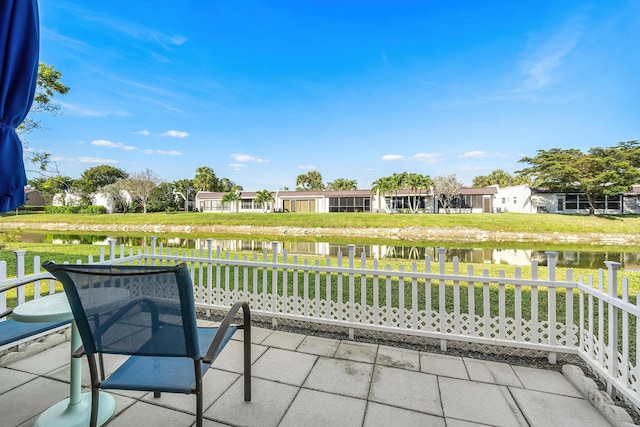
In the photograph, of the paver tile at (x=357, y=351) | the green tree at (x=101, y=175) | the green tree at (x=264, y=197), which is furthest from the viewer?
the green tree at (x=101, y=175)

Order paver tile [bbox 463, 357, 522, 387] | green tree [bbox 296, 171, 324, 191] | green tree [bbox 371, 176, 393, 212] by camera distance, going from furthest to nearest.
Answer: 1. green tree [bbox 296, 171, 324, 191]
2. green tree [bbox 371, 176, 393, 212]
3. paver tile [bbox 463, 357, 522, 387]

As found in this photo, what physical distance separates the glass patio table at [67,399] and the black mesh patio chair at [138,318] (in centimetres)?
39

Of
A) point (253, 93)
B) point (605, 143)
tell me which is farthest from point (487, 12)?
point (605, 143)

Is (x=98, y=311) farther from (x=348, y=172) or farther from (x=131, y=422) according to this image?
(x=348, y=172)

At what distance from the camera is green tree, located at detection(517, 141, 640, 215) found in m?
21.4

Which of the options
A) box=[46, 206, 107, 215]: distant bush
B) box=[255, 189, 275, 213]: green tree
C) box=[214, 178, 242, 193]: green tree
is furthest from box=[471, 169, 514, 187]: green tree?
box=[46, 206, 107, 215]: distant bush

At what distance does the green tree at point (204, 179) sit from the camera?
4566cm

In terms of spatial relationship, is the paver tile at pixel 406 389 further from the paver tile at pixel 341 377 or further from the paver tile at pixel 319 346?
the paver tile at pixel 319 346

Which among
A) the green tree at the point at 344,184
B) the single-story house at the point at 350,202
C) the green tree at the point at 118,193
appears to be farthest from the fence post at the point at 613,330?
the green tree at the point at 344,184

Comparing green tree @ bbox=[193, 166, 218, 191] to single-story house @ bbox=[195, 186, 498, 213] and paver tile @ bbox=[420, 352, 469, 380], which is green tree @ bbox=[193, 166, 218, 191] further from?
paver tile @ bbox=[420, 352, 469, 380]

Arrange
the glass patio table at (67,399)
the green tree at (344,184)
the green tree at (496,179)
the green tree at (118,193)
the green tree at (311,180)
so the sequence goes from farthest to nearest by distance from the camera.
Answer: the green tree at (311,180), the green tree at (344,184), the green tree at (496,179), the green tree at (118,193), the glass patio table at (67,399)

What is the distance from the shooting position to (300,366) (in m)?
2.25

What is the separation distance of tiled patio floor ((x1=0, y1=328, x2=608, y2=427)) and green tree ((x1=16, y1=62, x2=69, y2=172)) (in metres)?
6.52

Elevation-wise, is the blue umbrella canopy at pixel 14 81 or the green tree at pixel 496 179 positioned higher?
the green tree at pixel 496 179
